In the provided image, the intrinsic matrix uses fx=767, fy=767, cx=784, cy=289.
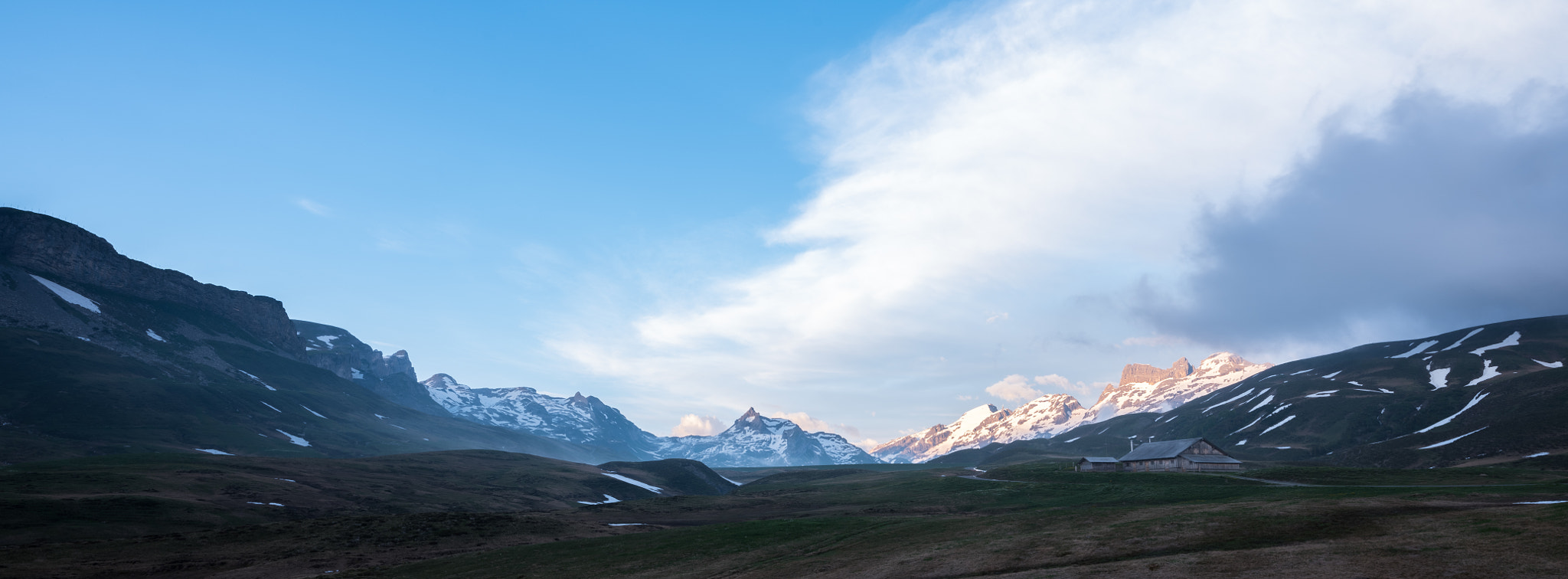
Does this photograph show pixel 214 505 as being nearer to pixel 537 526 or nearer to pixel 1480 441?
pixel 537 526

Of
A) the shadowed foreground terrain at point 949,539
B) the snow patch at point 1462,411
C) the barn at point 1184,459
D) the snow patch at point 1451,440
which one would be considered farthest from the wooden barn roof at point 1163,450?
the snow patch at point 1462,411

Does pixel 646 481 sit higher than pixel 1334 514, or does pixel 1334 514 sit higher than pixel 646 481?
pixel 1334 514

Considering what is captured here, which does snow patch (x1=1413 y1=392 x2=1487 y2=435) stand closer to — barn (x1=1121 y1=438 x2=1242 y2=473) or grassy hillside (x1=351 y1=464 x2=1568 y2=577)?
barn (x1=1121 y1=438 x2=1242 y2=473)

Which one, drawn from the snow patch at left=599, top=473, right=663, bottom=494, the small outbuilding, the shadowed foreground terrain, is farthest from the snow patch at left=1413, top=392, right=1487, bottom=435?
the snow patch at left=599, top=473, right=663, bottom=494

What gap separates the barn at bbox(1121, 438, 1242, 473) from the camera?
130500 millimetres

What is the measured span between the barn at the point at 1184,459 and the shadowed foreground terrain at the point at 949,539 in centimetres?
2792

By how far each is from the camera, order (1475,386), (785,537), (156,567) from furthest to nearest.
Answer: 1. (1475,386)
2. (785,537)
3. (156,567)

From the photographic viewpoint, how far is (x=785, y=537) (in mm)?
59375

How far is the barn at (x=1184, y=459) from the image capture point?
130500mm

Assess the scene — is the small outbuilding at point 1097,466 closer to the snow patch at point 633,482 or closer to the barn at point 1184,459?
the barn at point 1184,459

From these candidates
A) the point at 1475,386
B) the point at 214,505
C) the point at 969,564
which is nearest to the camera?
the point at 969,564

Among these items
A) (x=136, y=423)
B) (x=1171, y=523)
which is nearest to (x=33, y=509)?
(x=1171, y=523)

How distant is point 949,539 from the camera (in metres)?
49.7

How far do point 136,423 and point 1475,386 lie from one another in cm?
34057
